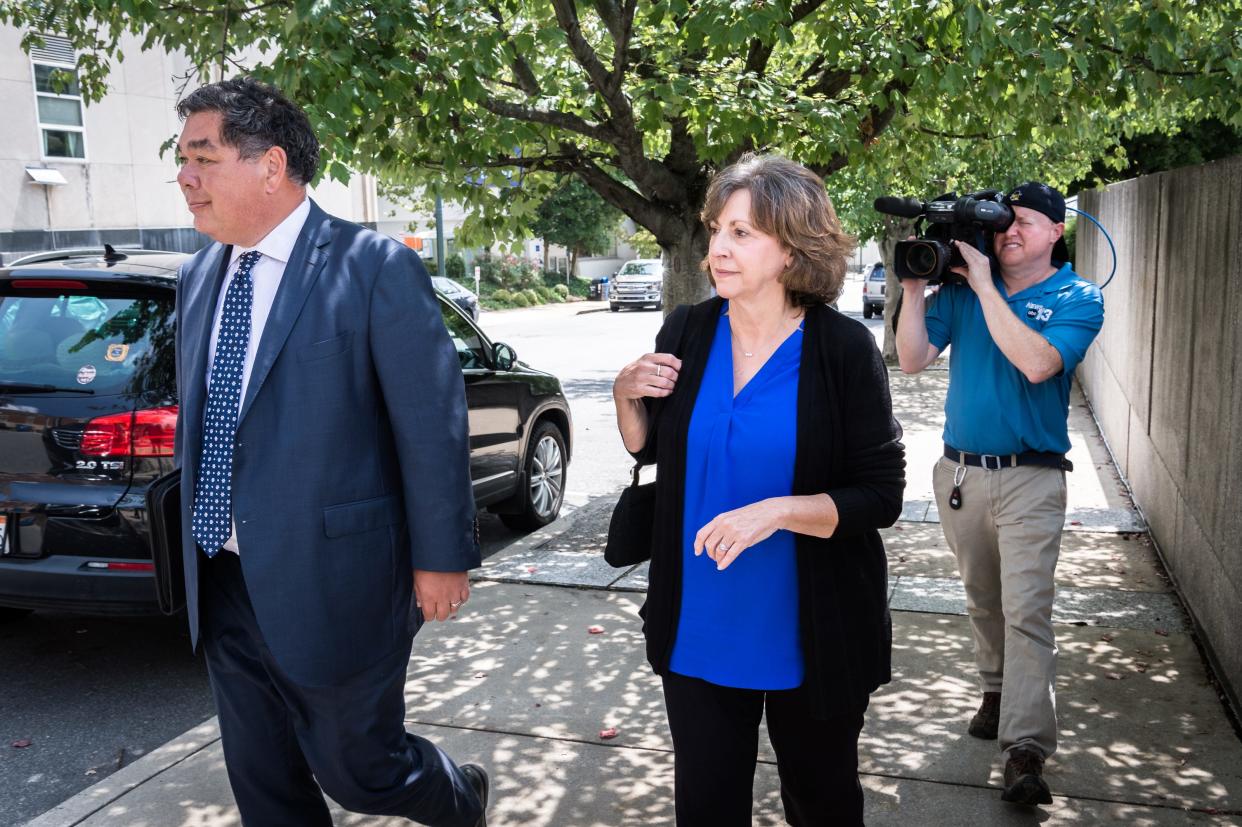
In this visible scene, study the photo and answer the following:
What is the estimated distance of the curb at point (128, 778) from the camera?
394 cm

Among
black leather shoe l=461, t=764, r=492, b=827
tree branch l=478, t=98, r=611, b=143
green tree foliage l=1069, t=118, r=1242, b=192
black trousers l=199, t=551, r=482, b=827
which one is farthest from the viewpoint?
green tree foliage l=1069, t=118, r=1242, b=192

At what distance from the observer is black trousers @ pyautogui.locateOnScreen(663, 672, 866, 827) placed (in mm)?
2762

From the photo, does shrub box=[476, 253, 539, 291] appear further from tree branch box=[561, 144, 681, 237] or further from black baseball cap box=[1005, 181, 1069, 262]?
black baseball cap box=[1005, 181, 1069, 262]

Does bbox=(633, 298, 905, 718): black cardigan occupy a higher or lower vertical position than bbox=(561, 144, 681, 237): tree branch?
lower

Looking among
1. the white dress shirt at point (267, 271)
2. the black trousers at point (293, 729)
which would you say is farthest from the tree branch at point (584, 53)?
the black trousers at point (293, 729)

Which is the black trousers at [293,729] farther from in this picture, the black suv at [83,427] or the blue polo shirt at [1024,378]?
the black suv at [83,427]

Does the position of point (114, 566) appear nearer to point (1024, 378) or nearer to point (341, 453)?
point (341, 453)

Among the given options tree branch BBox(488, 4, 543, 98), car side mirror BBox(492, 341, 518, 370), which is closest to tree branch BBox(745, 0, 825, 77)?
tree branch BBox(488, 4, 543, 98)

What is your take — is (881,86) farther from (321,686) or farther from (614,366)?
(614,366)

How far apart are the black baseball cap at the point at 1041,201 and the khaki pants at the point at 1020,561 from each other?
31.4 inches

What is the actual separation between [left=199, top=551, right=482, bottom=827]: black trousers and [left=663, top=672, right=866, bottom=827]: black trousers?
0.67 m

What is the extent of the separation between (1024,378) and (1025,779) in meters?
1.21

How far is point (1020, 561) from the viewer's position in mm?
3945

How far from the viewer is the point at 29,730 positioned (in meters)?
4.90
